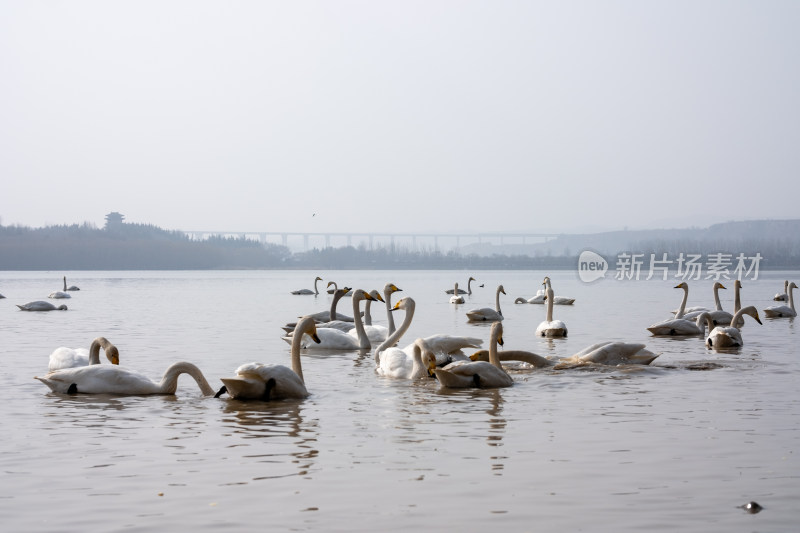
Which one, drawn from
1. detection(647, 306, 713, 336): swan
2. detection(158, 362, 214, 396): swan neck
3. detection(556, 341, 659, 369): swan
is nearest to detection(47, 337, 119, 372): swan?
detection(158, 362, 214, 396): swan neck

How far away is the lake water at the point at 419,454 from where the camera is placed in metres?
6.56

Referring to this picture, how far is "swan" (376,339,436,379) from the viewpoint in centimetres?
1340

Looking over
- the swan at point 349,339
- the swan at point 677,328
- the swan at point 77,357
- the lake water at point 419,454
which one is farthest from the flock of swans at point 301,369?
the swan at point 677,328

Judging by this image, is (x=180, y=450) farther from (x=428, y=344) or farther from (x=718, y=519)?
(x=428, y=344)

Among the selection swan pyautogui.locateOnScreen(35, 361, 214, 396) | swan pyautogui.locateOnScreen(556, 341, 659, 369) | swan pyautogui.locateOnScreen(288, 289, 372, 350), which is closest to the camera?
swan pyautogui.locateOnScreen(35, 361, 214, 396)

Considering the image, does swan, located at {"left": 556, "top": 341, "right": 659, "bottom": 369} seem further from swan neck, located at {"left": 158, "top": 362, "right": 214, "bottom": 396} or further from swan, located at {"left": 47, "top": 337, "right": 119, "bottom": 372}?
swan, located at {"left": 47, "top": 337, "right": 119, "bottom": 372}

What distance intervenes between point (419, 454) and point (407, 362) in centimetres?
541

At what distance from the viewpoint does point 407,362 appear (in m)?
13.9

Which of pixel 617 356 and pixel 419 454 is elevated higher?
pixel 617 356

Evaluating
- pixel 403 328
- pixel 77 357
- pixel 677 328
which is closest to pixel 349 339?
pixel 403 328

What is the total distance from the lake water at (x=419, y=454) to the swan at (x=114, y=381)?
0.22 meters

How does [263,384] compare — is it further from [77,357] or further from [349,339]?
[349,339]

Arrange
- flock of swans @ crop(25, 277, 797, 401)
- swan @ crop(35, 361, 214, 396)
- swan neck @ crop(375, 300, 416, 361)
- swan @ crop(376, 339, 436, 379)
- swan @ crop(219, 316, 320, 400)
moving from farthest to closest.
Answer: swan neck @ crop(375, 300, 416, 361) → swan @ crop(376, 339, 436, 379) → swan @ crop(35, 361, 214, 396) → flock of swans @ crop(25, 277, 797, 401) → swan @ crop(219, 316, 320, 400)

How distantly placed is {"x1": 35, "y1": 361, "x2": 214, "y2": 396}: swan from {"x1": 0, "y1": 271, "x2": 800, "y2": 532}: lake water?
0.73ft
